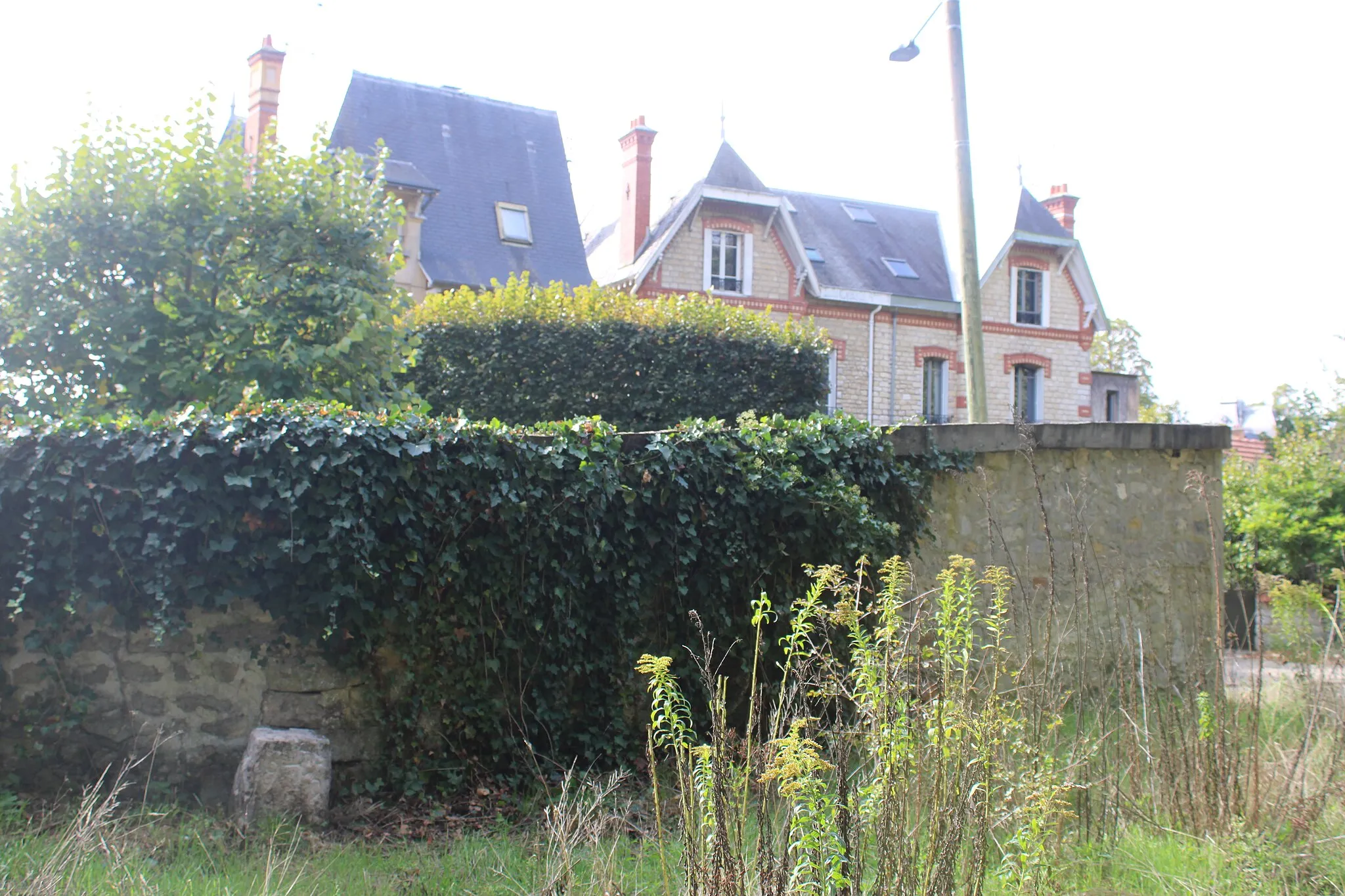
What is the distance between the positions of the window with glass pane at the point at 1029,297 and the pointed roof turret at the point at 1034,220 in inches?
35.6

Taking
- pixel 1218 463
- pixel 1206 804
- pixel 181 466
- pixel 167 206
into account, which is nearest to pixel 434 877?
pixel 181 466

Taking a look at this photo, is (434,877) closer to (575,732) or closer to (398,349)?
Answer: (575,732)

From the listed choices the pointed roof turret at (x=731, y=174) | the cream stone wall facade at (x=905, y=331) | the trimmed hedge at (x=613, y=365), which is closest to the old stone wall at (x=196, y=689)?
the trimmed hedge at (x=613, y=365)

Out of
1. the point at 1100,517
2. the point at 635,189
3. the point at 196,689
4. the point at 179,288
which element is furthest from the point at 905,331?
the point at 196,689

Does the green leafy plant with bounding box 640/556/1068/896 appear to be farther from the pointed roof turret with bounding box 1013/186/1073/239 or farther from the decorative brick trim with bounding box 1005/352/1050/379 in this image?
the pointed roof turret with bounding box 1013/186/1073/239

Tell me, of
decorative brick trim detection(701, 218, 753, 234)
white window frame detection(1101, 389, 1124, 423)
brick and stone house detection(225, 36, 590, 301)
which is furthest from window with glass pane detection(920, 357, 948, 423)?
brick and stone house detection(225, 36, 590, 301)

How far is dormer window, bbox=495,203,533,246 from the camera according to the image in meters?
19.8

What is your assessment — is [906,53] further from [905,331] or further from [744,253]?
[905,331]

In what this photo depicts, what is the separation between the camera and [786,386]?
11156 millimetres

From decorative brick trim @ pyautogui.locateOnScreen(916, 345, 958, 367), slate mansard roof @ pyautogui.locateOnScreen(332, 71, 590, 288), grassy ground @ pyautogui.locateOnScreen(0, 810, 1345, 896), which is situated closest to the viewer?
grassy ground @ pyautogui.locateOnScreen(0, 810, 1345, 896)

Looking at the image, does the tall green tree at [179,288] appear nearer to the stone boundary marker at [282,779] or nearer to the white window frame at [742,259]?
the stone boundary marker at [282,779]

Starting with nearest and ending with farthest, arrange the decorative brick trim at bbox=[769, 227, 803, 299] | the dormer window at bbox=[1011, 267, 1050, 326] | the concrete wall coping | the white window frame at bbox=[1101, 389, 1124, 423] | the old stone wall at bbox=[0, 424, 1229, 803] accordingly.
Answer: the old stone wall at bbox=[0, 424, 1229, 803] → the concrete wall coping → the decorative brick trim at bbox=[769, 227, 803, 299] → the dormer window at bbox=[1011, 267, 1050, 326] → the white window frame at bbox=[1101, 389, 1124, 423]

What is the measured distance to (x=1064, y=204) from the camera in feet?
86.6

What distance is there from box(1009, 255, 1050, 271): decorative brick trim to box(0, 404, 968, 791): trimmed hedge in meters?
19.5
